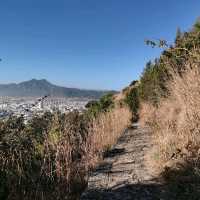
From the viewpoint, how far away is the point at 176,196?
374 centimetres

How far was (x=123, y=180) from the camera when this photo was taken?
448 centimetres

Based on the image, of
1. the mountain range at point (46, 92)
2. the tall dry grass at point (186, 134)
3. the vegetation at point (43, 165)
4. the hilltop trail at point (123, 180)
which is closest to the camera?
the vegetation at point (43, 165)

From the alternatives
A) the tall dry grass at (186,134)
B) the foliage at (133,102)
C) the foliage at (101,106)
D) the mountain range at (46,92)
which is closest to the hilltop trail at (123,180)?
the tall dry grass at (186,134)

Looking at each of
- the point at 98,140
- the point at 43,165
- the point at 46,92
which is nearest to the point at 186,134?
the point at 98,140

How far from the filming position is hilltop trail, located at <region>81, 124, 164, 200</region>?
387 cm

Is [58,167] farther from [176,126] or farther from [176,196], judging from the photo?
[176,126]

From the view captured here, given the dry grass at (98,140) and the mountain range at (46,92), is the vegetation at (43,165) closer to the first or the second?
the dry grass at (98,140)

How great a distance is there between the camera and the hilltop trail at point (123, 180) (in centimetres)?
387

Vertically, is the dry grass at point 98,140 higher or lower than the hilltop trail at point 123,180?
higher

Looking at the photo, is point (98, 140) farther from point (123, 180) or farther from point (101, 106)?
point (101, 106)

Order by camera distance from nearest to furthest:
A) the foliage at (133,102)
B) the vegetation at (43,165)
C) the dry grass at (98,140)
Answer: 1. the vegetation at (43,165)
2. the dry grass at (98,140)
3. the foliage at (133,102)

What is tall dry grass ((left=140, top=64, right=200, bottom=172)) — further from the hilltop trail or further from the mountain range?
the mountain range

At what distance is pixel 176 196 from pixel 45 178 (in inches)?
66.0

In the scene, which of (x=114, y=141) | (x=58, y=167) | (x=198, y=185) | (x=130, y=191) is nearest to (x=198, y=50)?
(x=198, y=185)
